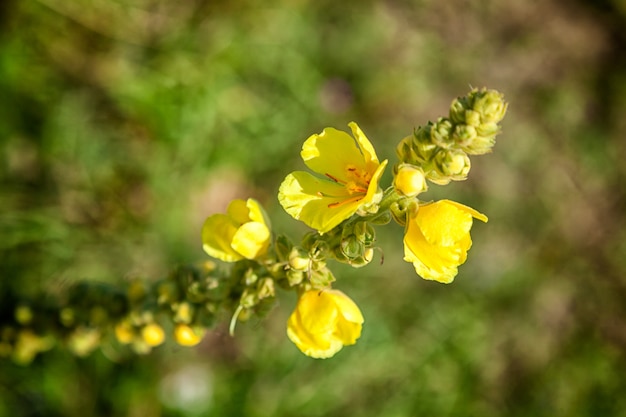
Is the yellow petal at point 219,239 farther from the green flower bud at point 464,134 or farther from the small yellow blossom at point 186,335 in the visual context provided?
the green flower bud at point 464,134

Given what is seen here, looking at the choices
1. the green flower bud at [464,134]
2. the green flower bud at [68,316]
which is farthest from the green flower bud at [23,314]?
the green flower bud at [464,134]

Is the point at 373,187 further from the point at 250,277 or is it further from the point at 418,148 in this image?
the point at 250,277

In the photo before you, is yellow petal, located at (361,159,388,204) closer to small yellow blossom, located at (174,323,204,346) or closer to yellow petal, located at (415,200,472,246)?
yellow petal, located at (415,200,472,246)

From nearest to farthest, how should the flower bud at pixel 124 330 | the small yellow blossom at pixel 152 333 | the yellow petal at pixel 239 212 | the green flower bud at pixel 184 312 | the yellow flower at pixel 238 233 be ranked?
the yellow flower at pixel 238 233
the yellow petal at pixel 239 212
the green flower bud at pixel 184 312
the small yellow blossom at pixel 152 333
the flower bud at pixel 124 330

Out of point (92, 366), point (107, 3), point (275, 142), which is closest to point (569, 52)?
point (275, 142)

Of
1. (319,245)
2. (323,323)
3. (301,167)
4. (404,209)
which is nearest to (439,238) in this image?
(404,209)

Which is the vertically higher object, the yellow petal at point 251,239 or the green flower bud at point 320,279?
the yellow petal at point 251,239

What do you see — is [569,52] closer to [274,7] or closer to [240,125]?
[274,7]

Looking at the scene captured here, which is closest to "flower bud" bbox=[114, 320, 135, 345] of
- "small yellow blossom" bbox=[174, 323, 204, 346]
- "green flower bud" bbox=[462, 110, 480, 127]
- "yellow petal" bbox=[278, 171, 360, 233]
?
"small yellow blossom" bbox=[174, 323, 204, 346]
